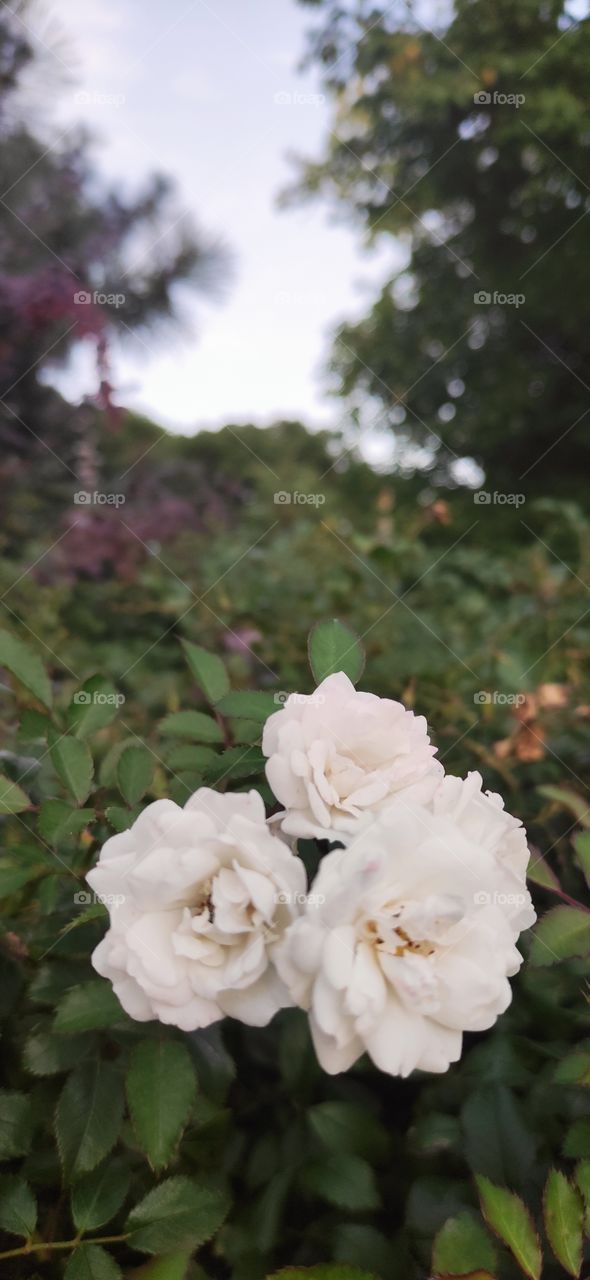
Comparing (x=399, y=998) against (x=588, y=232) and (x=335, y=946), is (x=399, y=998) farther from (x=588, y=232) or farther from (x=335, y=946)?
(x=588, y=232)

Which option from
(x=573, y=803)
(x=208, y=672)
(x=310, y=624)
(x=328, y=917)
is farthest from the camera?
(x=310, y=624)

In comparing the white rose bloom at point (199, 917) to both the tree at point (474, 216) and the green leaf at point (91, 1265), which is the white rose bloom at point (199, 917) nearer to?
the green leaf at point (91, 1265)

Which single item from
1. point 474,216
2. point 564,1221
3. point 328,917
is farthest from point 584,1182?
point 474,216

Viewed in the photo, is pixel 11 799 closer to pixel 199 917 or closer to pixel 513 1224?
pixel 199 917

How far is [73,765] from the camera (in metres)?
0.72

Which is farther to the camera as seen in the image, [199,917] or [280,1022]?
[280,1022]

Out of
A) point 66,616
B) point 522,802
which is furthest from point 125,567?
point 522,802

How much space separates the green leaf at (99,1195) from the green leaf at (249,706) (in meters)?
0.35

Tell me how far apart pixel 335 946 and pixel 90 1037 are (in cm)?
28

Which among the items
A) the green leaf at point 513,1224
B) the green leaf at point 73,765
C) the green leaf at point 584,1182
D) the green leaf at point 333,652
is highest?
the green leaf at point 333,652

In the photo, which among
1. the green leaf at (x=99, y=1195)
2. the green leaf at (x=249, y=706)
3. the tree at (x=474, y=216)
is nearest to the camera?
the green leaf at (x=99, y=1195)

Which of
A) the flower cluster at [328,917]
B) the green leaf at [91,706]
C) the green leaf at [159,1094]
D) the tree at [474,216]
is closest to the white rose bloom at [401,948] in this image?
the flower cluster at [328,917]

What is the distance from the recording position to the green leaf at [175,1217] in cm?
57

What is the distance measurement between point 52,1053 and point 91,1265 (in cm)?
14
